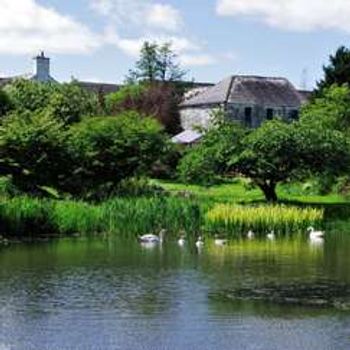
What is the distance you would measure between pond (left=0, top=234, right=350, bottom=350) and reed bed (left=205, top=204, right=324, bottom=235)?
12.9ft

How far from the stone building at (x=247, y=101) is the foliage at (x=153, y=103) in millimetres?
1452

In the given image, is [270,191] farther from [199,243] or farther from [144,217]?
[199,243]

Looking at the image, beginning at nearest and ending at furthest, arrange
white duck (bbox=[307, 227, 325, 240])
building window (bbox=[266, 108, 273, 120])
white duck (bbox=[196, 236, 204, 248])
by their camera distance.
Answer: white duck (bbox=[196, 236, 204, 248]), white duck (bbox=[307, 227, 325, 240]), building window (bbox=[266, 108, 273, 120])

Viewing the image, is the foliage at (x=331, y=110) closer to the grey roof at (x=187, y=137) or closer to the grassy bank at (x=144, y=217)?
the grey roof at (x=187, y=137)

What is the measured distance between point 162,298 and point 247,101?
55.6 metres

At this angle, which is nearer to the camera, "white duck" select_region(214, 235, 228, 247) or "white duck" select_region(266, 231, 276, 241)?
"white duck" select_region(214, 235, 228, 247)

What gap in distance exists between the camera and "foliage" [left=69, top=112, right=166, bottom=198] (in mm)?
42688

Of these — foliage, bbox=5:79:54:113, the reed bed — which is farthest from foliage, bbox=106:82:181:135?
the reed bed

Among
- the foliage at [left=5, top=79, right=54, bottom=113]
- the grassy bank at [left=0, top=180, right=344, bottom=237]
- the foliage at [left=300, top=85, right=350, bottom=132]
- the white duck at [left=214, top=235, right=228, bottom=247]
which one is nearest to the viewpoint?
the white duck at [left=214, top=235, right=228, bottom=247]

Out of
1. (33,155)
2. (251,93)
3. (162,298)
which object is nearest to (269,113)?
(251,93)

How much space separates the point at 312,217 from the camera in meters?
37.2

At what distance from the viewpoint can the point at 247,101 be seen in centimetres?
7575

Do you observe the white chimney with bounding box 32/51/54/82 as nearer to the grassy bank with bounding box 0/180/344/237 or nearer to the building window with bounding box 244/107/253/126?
the building window with bounding box 244/107/253/126

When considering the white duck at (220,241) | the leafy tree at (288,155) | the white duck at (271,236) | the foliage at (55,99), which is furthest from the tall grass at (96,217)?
the foliage at (55,99)
